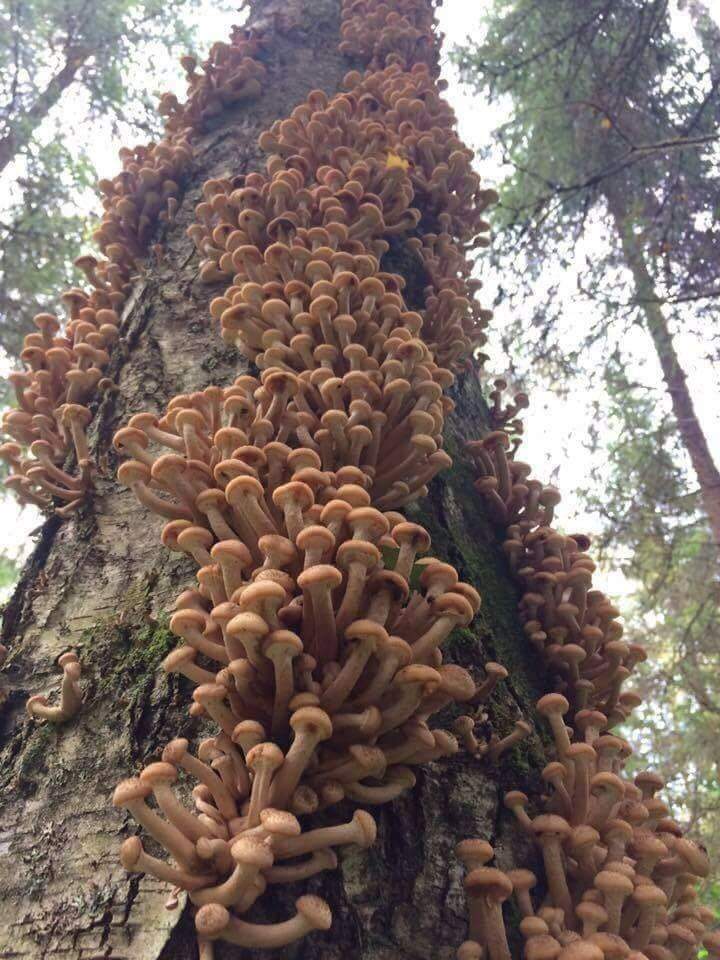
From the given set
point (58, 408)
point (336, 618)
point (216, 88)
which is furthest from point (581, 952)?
point (216, 88)

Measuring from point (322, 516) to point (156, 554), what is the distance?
0.77 m

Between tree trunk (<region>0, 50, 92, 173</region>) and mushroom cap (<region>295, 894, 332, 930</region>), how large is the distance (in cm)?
847

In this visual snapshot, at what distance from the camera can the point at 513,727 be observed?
75.8 inches

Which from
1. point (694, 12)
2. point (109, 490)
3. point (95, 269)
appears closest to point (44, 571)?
point (109, 490)

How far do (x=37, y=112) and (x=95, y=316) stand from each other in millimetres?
8030

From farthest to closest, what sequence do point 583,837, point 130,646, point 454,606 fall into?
point 130,646 < point 583,837 < point 454,606

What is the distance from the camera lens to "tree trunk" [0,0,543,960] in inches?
53.4

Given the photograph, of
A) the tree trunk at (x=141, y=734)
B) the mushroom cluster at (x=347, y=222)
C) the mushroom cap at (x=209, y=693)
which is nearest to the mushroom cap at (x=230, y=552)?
the mushroom cap at (x=209, y=693)

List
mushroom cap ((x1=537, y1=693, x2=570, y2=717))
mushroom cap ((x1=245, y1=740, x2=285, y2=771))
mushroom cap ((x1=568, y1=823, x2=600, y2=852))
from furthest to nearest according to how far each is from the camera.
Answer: mushroom cap ((x1=537, y1=693, x2=570, y2=717)), mushroom cap ((x1=568, y1=823, x2=600, y2=852)), mushroom cap ((x1=245, y1=740, x2=285, y2=771))

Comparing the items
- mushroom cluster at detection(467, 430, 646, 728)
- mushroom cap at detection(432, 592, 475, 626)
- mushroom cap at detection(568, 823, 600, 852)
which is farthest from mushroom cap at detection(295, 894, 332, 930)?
mushroom cluster at detection(467, 430, 646, 728)

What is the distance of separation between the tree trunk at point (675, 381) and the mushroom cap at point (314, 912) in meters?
6.86

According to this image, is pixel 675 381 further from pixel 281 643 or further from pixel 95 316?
pixel 281 643

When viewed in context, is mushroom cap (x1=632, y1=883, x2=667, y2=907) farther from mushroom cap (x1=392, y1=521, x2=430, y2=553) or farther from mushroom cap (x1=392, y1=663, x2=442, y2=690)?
mushroom cap (x1=392, y1=521, x2=430, y2=553)

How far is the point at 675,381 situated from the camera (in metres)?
8.81
